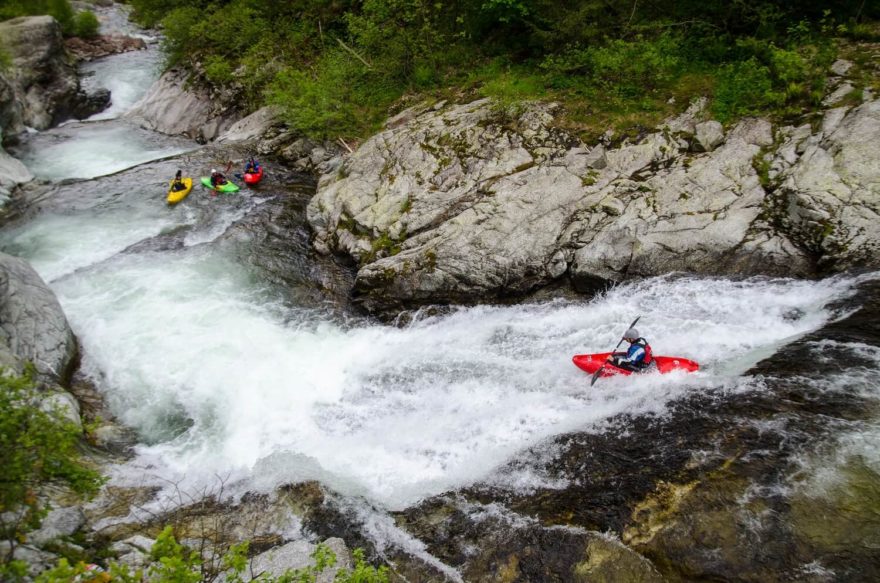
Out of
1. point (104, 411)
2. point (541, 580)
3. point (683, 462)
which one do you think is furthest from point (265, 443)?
point (683, 462)

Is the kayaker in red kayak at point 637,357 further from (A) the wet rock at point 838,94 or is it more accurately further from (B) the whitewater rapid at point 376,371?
(A) the wet rock at point 838,94

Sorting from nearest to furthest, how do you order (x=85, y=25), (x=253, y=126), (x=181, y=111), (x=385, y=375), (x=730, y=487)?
1. (x=730, y=487)
2. (x=385, y=375)
3. (x=253, y=126)
4. (x=181, y=111)
5. (x=85, y=25)

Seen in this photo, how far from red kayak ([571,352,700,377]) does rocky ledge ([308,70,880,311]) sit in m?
2.30

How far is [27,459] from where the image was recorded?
4.65 meters

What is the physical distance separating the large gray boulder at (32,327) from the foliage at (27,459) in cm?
502

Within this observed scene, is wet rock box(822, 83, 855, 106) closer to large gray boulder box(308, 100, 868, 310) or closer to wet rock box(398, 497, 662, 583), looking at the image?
large gray boulder box(308, 100, 868, 310)

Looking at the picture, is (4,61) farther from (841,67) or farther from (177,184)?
(841,67)

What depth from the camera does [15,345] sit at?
9336 mm

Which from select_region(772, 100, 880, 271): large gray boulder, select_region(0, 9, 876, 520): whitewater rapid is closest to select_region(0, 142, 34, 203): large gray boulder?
select_region(0, 9, 876, 520): whitewater rapid

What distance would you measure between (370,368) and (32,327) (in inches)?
255

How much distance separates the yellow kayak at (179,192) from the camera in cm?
1611

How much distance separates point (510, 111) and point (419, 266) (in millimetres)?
5500

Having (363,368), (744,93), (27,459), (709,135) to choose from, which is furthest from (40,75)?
(744,93)

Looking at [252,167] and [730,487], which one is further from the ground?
[252,167]
